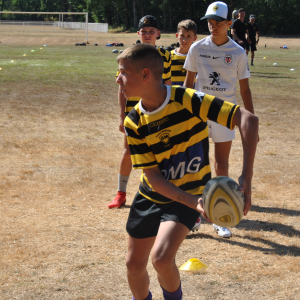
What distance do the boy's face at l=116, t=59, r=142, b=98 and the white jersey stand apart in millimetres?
2038

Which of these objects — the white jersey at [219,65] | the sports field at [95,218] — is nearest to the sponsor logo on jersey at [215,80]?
the white jersey at [219,65]

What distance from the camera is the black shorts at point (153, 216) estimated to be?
8.87ft

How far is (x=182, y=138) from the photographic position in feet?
8.98

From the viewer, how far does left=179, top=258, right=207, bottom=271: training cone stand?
12.4ft

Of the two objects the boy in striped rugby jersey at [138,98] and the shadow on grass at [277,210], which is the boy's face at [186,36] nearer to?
the boy in striped rugby jersey at [138,98]

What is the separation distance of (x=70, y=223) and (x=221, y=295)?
2.09m

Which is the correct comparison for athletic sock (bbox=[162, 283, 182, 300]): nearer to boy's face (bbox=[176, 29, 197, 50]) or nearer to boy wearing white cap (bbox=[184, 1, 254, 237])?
boy wearing white cap (bbox=[184, 1, 254, 237])

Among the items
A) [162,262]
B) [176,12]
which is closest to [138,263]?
[162,262]

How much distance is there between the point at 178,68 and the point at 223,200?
4.18m

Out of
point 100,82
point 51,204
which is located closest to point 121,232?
point 51,204

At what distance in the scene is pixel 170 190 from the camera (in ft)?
8.41

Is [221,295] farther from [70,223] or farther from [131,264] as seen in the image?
[70,223]

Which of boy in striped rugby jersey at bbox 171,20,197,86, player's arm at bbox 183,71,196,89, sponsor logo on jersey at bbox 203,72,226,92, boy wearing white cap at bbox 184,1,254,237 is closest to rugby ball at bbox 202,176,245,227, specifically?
boy wearing white cap at bbox 184,1,254,237

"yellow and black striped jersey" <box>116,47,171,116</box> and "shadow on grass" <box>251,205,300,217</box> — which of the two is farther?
"shadow on grass" <box>251,205,300,217</box>
